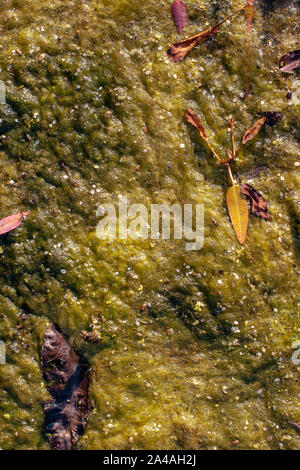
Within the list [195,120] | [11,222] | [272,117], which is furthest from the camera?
[272,117]

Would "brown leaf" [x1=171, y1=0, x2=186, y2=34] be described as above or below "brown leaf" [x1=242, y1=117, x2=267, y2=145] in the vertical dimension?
above

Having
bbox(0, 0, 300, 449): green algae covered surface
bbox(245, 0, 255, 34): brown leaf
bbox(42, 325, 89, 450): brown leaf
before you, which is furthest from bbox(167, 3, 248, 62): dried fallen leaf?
bbox(42, 325, 89, 450): brown leaf

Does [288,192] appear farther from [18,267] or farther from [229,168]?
[18,267]

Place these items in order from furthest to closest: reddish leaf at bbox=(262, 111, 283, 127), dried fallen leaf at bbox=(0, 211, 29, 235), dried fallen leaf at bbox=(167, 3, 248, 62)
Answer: reddish leaf at bbox=(262, 111, 283, 127), dried fallen leaf at bbox=(167, 3, 248, 62), dried fallen leaf at bbox=(0, 211, 29, 235)

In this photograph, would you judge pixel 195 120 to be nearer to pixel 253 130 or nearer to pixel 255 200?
pixel 253 130

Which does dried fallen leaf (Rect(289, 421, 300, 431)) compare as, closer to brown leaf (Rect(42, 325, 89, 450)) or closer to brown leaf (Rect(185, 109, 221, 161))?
brown leaf (Rect(42, 325, 89, 450))

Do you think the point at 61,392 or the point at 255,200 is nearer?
the point at 61,392

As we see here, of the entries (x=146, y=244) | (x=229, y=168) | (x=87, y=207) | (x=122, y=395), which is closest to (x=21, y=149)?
(x=87, y=207)

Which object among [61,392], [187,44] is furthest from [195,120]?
[61,392]
